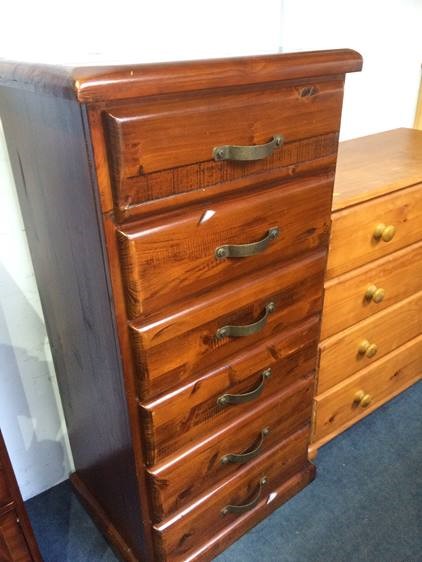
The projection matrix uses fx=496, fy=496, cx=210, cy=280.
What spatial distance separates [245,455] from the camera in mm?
1086

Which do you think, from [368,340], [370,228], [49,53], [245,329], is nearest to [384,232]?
[370,228]

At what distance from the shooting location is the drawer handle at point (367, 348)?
A: 1.38 m

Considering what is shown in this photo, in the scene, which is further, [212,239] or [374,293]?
[374,293]

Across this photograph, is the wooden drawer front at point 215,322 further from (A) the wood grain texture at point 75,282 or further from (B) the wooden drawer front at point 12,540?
(B) the wooden drawer front at point 12,540

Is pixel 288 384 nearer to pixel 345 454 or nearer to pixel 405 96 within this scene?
pixel 345 454

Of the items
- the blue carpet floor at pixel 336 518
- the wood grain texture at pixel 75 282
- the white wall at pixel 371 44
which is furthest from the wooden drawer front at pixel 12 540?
the white wall at pixel 371 44

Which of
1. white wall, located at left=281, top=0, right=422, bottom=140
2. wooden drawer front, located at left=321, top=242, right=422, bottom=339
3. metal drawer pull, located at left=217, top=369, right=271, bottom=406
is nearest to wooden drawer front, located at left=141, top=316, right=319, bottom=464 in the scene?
metal drawer pull, located at left=217, top=369, right=271, bottom=406

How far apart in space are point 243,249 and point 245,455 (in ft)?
1.64

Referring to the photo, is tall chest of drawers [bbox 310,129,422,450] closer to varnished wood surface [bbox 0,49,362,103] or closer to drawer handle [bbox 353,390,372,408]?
drawer handle [bbox 353,390,372,408]

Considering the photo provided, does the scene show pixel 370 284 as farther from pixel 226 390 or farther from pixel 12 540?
pixel 12 540

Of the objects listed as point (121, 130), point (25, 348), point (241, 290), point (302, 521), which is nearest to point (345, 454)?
point (302, 521)

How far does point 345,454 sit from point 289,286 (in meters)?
0.75

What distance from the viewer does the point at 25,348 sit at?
1.17 m

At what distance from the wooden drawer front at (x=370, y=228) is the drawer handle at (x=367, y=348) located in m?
0.26
